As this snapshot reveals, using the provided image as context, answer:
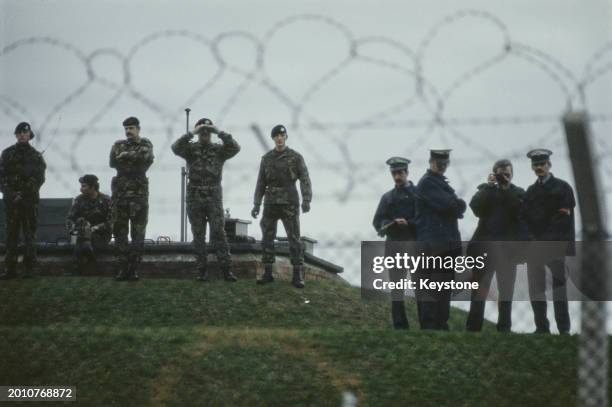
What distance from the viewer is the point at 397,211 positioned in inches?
420

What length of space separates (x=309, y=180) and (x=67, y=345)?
12.6 ft

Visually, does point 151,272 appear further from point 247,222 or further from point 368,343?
point 368,343

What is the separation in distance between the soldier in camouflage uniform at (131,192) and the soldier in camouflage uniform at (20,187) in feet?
3.17

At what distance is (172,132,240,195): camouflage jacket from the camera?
491 inches

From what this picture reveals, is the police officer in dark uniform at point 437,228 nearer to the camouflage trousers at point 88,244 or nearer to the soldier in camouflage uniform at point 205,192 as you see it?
the soldier in camouflage uniform at point 205,192

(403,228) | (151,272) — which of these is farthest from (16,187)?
(403,228)

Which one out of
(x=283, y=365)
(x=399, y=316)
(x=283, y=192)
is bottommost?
(x=283, y=365)

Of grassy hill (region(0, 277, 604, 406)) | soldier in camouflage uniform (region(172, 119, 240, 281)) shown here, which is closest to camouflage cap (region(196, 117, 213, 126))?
soldier in camouflage uniform (region(172, 119, 240, 281))

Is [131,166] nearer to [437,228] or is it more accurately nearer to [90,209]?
[90,209]

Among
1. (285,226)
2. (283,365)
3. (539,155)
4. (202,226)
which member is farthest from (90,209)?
(539,155)

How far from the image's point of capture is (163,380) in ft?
28.0

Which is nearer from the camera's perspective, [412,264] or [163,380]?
[163,380]

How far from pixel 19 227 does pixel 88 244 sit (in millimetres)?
1247

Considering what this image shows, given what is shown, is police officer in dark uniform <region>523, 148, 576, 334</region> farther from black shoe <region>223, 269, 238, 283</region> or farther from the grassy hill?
black shoe <region>223, 269, 238, 283</region>
